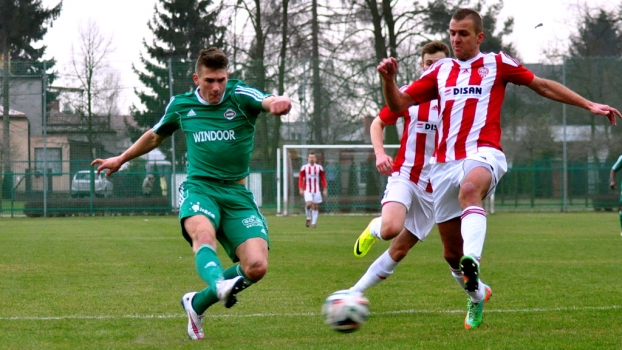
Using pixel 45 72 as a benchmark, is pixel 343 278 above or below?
below

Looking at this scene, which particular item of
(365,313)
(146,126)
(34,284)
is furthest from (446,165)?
(146,126)

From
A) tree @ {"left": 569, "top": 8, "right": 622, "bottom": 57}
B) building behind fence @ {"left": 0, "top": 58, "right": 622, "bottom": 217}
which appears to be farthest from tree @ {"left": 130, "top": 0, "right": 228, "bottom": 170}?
tree @ {"left": 569, "top": 8, "right": 622, "bottom": 57}

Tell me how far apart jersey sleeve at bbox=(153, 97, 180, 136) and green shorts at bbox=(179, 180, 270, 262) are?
0.46 m

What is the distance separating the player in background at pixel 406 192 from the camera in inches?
260

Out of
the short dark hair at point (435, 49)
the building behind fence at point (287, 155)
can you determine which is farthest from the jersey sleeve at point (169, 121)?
the building behind fence at point (287, 155)

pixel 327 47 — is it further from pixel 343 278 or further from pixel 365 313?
pixel 365 313

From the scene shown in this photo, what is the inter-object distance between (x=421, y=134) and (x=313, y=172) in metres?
18.0

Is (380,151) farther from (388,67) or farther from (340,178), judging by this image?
(340,178)

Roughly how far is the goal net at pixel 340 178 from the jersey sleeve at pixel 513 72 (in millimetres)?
23568

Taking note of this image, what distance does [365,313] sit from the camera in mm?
4770

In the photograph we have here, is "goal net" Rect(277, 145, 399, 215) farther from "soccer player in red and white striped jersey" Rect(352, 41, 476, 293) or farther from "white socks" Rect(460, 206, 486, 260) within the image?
"white socks" Rect(460, 206, 486, 260)

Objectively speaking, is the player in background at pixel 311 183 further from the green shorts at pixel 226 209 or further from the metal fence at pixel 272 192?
the green shorts at pixel 226 209

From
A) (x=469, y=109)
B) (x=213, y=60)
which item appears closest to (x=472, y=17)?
(x=469, y=109)

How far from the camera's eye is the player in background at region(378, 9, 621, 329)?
19.0ft
